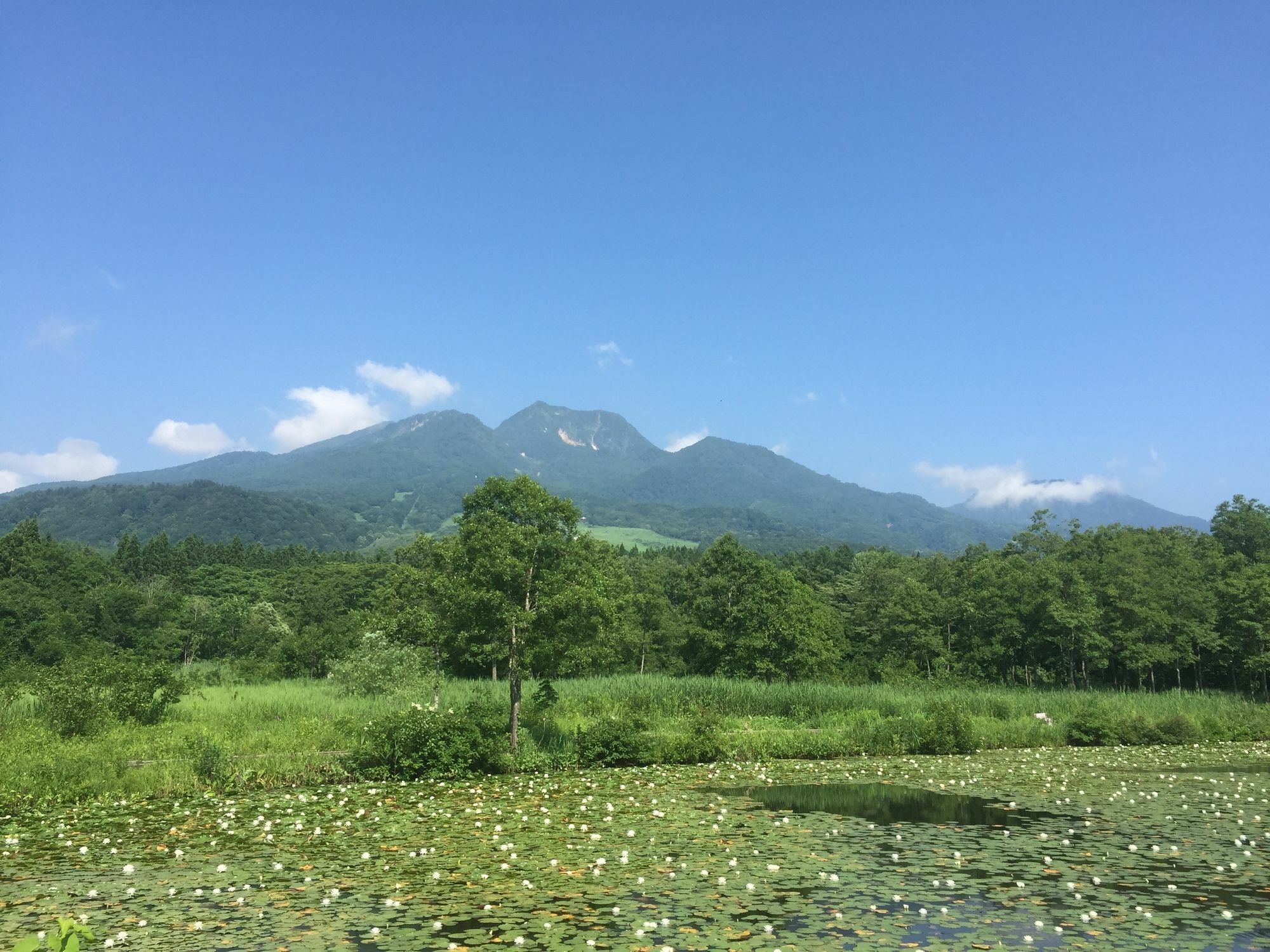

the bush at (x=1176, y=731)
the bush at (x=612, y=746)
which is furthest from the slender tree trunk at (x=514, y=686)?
the bush at (x=1176, y=731)

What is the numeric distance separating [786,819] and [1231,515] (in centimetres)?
6670

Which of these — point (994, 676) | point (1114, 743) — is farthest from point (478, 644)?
point (994, 676)

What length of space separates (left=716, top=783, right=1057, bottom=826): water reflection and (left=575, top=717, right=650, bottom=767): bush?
4.05 meters

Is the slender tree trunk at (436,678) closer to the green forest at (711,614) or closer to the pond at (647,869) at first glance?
the green forest at (711,614)

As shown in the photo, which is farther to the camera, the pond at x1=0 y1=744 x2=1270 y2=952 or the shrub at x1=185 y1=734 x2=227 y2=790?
the shrub at x1=185 y1=734 x2=227 y2=790

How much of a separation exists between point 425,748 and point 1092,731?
23.6 metres

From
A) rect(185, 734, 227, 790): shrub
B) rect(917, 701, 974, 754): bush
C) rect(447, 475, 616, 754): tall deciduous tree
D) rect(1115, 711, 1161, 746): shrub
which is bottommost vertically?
rect(1115, 711, 1161, 746): shrub

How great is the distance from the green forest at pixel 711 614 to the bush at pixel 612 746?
2068 mm

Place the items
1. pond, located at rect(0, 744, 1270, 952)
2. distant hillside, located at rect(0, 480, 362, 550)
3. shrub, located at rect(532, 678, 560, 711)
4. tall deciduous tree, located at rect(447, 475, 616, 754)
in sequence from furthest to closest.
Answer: distant hillside, located at rect(0, 480, 362, 550) < shrub, located at rect(532, 678, 560, 711) < tall deciduous tree, located at rect(447, 475, 616, 754) < pond, located at rect(0, 744, 1270, 952)

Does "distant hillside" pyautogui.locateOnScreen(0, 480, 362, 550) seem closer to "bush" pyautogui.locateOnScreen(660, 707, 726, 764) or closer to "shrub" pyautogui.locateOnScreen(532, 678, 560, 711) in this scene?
"shrub" pyautogui.locateOnScreen(532, 678, 560, 711)

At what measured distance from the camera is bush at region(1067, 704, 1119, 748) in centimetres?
2819

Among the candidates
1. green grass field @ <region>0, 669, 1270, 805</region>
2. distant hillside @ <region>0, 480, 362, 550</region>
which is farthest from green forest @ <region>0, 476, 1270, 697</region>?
distant hillside @ <region>0, 480, 362, 550</region>

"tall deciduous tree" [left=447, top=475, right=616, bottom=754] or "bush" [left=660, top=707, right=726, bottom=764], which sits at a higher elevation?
"tall deciduous tree" [left=447, top=475, right=616, bottom=754]

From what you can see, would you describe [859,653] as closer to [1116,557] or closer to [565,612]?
[1116,557]
